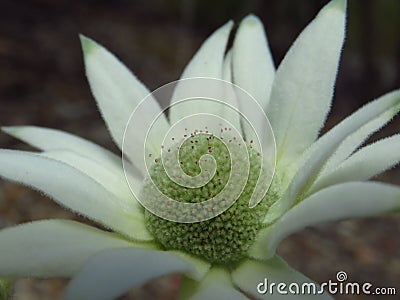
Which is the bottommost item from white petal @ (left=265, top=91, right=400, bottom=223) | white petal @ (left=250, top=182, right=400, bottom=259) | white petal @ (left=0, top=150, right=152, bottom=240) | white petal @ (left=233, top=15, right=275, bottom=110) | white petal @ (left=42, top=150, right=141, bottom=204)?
white petal @ (left=250, top=182, right=400, bottom=259)

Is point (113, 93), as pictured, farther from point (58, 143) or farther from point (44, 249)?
point (44, 249)

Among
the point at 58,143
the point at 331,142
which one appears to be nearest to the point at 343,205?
the point at 331,142

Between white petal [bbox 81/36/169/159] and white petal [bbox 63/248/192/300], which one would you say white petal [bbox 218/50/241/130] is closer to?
white petal [bbox 81/36/169/159]

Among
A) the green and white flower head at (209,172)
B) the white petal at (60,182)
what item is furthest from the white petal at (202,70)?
the white petal at (60,182)

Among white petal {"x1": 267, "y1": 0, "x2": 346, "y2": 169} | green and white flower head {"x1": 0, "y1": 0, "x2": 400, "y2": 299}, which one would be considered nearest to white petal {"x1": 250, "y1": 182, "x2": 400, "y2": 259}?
green and white flower head {"x1": 0, "y1": 0, "x2": 400, "y2": 299}

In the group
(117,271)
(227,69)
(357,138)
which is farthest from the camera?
(227,69)

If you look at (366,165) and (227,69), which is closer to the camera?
(366,165)
